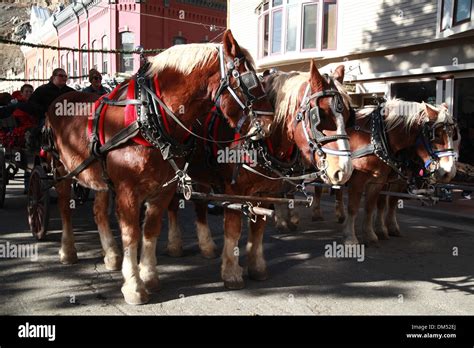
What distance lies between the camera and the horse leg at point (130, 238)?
13.3 ft

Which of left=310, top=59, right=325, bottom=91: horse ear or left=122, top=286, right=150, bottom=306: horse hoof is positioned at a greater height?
left=310, top=59, right=325, bottom=91: horse ear

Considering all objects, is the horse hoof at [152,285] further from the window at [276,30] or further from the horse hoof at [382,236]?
the window at [276,30]

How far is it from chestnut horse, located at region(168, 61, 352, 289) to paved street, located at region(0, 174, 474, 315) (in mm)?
423

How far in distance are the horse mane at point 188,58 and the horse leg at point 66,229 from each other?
236cm

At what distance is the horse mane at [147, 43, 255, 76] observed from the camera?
3.95 m

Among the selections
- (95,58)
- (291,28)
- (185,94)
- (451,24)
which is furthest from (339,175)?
(95,58)

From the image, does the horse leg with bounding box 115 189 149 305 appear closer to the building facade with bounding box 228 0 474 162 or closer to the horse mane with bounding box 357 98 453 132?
the horse mane with bounding box 357 98 453 132

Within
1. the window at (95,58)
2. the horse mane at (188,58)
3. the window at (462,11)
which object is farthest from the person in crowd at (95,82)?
the window at (95,58)

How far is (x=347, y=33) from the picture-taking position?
14.3 m

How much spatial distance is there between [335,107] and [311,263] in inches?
95.2

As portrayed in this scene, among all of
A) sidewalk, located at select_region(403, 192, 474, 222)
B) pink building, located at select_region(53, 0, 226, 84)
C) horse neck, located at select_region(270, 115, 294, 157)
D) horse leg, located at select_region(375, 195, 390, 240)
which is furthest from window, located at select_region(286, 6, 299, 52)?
horse neck, located at select_region(270, 115, 294, 157)

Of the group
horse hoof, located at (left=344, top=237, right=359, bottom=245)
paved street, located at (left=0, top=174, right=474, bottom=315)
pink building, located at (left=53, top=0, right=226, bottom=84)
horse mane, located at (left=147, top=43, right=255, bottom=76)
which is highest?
pink building, located at (left=53, top=0, right=226, bottom=84)
